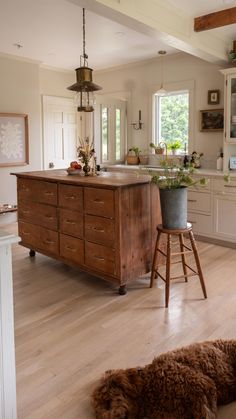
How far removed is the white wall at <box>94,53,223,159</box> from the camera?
4996mm

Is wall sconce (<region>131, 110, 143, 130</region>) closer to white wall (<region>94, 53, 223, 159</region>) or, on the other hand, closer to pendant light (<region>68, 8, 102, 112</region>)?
white wall (<region>94, 53, 223, 159</region>)

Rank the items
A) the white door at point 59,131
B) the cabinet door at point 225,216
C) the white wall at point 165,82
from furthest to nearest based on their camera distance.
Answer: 1. the white door at point 59,131
2. the white wall at point 165,82
3. the cabinet door at point 225,216

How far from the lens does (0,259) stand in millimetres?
1328

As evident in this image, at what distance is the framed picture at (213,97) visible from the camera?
192 inches

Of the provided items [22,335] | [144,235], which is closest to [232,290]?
[144,235]

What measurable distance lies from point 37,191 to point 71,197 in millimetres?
574

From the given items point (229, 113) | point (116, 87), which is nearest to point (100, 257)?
point (229, 113)

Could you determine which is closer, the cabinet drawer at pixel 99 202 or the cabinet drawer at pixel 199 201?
the cabinet drawer at pixel 99 202

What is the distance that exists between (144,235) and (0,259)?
1893 mm

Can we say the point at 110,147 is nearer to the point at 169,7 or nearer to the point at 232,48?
the point at 232,48

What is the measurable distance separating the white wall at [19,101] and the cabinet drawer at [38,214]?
65.2 inches

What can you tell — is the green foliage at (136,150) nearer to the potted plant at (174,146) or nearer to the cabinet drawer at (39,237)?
the potted plant at (174,146)

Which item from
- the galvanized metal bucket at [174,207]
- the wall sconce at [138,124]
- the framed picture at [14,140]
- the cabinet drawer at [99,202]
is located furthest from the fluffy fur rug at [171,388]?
the wall sconce at [138,124]

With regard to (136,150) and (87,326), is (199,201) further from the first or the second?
(87,326)
